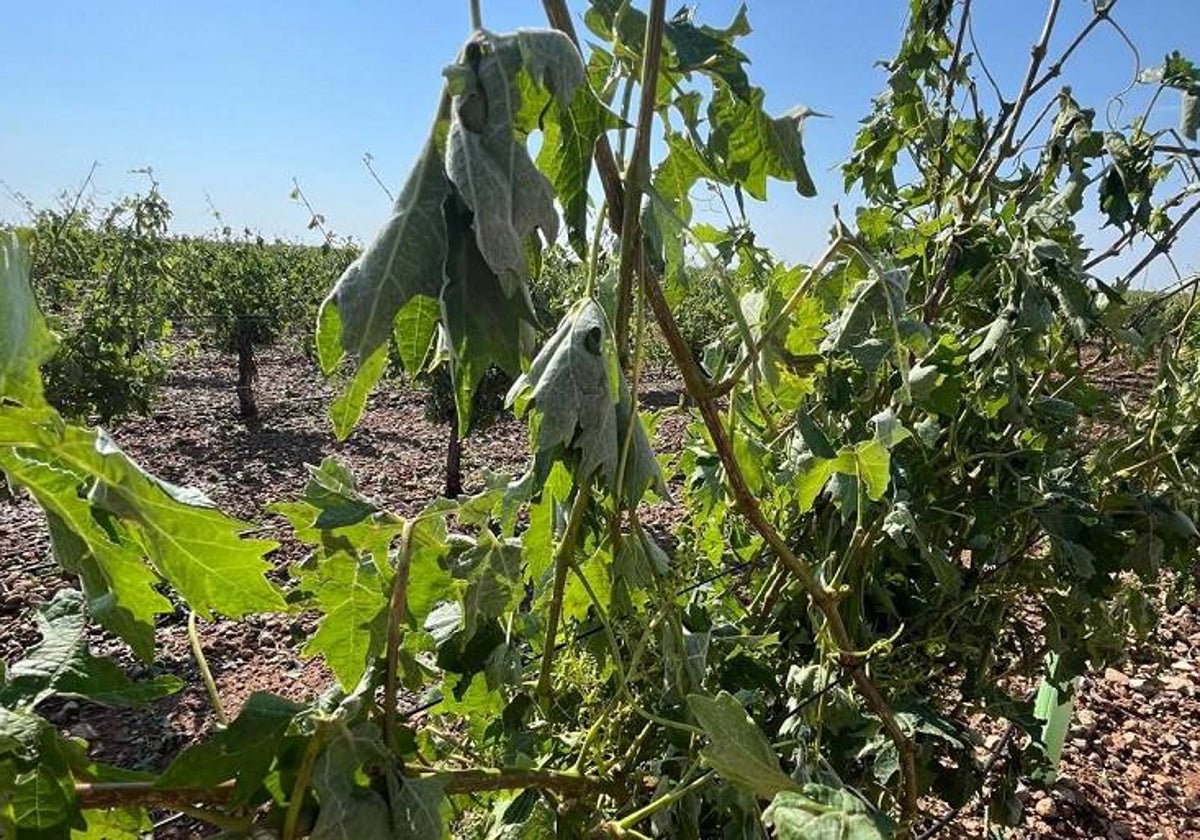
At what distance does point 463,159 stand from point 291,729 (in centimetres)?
52

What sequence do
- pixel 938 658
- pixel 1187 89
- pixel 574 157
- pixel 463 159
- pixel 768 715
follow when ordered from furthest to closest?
pixel 1187 89
pixel 938 658
pixel 768 715
pixel 574 157
pixel 463 159

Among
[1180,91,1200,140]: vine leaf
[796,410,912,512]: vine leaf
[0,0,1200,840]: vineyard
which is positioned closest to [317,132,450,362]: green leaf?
[0,0,1200,840]: vineyard

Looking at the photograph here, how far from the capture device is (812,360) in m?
1.21

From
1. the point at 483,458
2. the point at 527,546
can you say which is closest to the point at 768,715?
the point at 527,546

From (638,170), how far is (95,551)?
52cm

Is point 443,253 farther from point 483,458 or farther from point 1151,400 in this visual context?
point 483,458

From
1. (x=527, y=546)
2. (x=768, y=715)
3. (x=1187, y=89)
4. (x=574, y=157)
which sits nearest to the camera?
(x=574, y=157)

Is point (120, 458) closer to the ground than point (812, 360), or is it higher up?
closer to the ground

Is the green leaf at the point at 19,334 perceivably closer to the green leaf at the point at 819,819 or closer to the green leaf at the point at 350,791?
the green leaf at the point at 350,791

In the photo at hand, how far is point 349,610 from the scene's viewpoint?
0.84 meters

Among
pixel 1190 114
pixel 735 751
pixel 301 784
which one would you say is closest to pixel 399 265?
pixel 301 784

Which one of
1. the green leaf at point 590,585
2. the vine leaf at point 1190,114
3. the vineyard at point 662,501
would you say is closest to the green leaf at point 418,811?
the vineyard at point 662,501

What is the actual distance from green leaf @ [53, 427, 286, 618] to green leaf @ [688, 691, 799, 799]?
1.30 feet

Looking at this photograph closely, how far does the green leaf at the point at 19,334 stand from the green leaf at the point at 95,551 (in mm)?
80
